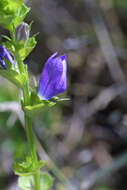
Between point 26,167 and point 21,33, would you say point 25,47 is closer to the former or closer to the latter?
point 21,33

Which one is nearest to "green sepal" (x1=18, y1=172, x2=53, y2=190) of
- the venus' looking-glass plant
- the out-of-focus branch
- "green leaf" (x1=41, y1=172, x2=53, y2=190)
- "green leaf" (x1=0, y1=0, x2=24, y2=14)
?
"green leaf" (x1=41, y1=172, x2=53, y2=190)

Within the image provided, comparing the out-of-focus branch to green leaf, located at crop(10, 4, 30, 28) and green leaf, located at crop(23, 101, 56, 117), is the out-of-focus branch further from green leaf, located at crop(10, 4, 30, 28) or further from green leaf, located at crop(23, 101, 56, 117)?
green leaf, located at crop(10, 4, 30, 28)

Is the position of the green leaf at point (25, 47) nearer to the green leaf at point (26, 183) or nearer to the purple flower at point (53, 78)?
the purple flower at point (53, 78)

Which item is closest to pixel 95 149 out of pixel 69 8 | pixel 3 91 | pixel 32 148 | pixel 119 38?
pixel 3 91

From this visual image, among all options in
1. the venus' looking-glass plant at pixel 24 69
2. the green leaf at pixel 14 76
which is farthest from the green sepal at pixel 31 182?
the green leaf at pixel 14 76

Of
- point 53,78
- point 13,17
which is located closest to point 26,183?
point 53,78

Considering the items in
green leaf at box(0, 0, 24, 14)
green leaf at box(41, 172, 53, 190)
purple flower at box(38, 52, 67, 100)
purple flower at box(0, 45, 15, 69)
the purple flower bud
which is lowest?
green leaf at box(41, 172, 53, 190)

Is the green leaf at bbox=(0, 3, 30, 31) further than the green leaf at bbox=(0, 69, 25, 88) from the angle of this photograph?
No
